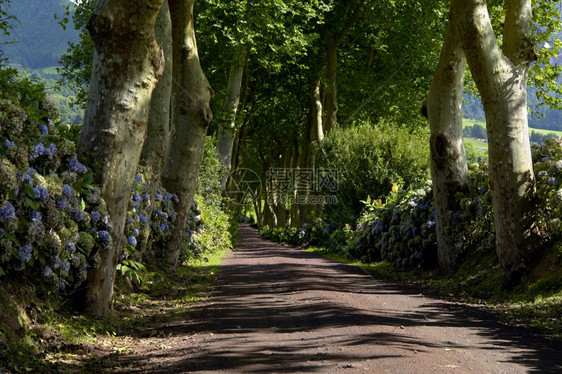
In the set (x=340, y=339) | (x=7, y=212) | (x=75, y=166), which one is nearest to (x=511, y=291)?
(x=340, y=339)

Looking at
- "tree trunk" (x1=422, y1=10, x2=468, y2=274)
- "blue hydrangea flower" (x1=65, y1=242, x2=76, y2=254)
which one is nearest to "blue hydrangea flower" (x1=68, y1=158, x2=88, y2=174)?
"blue hydrangea flower" (x1=65, y1=242, x2=76, y2=254)

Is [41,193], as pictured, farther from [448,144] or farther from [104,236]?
[448,144]

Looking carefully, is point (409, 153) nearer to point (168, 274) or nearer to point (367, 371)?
point (168, 274)

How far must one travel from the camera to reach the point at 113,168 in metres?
7.52

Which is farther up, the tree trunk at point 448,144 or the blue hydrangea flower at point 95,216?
the tree trunk at point 448,144

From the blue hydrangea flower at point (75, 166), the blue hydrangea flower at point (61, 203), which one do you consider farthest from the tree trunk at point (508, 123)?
the blue hydrangea flower at point (61, 203)

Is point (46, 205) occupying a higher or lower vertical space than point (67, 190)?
lower

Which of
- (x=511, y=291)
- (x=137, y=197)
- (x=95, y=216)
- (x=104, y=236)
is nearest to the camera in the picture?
(x=95, y=216)

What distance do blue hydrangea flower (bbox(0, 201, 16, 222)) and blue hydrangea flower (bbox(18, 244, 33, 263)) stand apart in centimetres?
43

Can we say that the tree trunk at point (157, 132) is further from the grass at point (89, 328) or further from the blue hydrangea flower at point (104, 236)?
the blue hydrangea flower at point (104, 236)

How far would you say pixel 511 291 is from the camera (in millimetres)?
9789

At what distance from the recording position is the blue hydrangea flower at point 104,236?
735cm

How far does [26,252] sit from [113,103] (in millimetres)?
2344

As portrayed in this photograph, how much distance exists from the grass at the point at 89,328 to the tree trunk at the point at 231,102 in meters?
11.4
